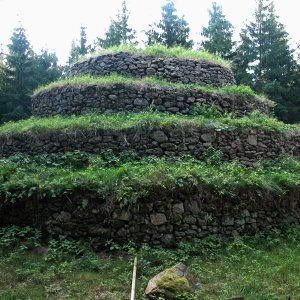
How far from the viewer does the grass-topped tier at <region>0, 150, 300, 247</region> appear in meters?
7.05

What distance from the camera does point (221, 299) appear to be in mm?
5207

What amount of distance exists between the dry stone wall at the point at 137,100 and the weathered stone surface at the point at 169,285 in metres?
5.60

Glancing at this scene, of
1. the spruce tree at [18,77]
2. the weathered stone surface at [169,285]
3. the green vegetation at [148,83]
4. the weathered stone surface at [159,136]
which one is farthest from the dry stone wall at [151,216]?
the spruce tree at [18,77]

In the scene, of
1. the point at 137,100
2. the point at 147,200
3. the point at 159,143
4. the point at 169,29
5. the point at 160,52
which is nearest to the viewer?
the point at 147,200

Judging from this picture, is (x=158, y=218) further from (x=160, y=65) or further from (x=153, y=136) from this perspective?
(x=160, y=65)

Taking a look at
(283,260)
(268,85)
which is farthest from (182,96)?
(268,85)

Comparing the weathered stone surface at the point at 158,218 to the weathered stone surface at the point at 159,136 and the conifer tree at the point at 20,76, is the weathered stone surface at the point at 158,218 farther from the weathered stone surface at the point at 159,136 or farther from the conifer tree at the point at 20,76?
the conifer tree at the point at 20,76

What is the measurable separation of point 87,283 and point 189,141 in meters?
4.49

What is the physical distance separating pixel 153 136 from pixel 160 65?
3.32 m

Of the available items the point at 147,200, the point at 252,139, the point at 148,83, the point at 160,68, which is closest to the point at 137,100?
the point at 148,83

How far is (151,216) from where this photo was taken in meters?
7.05

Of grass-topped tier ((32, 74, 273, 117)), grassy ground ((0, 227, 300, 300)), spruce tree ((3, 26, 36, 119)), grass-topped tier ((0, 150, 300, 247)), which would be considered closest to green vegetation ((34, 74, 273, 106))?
grass-topped tier ((32, 74, 273, 117))

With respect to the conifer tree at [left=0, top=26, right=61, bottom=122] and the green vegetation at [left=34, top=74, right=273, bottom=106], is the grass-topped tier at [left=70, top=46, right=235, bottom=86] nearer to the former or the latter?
the green vegetation at [left=34, top=74, right=273, bottom=106]

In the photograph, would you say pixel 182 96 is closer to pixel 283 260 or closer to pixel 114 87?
pixel 114 87
